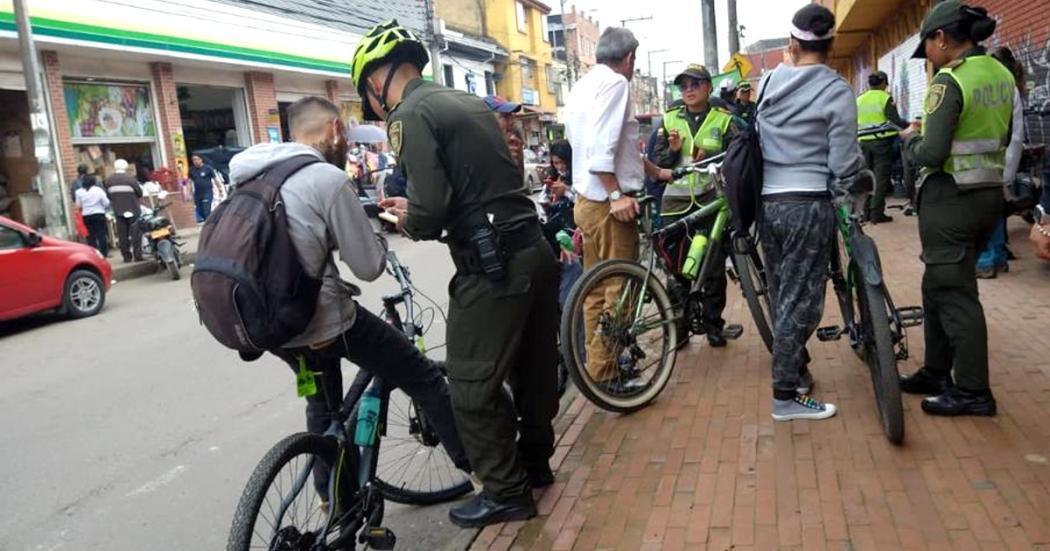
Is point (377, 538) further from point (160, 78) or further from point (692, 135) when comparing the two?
point (160, 78)

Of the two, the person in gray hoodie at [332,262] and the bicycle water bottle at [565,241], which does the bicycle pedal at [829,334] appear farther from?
the person in gray hoodie at [332,262]

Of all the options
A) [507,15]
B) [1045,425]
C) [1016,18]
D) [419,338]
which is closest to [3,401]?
[419,338]

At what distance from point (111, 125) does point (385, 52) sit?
16.8 m

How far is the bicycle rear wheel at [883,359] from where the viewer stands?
348 centimetres

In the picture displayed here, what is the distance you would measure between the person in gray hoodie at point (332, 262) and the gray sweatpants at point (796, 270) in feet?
5.40

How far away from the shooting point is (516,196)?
3148 mm

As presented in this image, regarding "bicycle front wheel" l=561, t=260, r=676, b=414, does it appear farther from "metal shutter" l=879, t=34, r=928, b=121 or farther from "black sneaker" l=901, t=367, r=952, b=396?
"metal shutter" l=879, t=34, r=928, b=121

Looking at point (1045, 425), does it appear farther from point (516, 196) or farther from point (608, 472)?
point (516, 196)

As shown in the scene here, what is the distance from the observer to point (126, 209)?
1442cm

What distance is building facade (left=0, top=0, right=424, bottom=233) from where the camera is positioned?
51.6 feet

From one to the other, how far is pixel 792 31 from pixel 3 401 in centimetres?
616

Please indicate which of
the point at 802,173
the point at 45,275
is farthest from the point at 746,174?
the point at 45,275

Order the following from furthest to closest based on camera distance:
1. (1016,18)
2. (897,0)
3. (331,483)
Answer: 1. (897,0)
2. (1016,18)
3. (331,483)

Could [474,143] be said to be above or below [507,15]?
below
